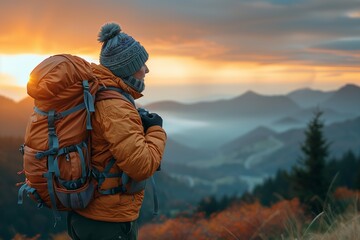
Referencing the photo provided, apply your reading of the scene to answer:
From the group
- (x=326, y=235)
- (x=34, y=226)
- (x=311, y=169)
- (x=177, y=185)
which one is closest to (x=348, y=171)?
(x=311, y=169)

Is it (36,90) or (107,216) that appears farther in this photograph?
(107,216)

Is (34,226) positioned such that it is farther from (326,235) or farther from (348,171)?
(326,235)

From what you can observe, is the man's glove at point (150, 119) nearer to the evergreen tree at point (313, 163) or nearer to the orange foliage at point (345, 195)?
the orange foliage at point (345, 195)

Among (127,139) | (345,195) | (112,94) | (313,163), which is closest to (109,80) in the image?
(112,94)

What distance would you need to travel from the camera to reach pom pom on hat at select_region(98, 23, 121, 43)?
147 inches

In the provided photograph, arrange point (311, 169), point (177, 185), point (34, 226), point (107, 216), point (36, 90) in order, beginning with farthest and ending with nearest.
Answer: point (177, 185), point (34, 226), point (311, 169), point (107, 216), point (36, 90)

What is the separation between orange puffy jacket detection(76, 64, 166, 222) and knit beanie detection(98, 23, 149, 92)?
61 millimetres

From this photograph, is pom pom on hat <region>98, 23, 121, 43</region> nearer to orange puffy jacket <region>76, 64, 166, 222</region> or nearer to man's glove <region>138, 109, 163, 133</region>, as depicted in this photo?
orange puffy jacket <region>76, 64, 166, 222</region>

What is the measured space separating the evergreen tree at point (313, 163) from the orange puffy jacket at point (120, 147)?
32156mm

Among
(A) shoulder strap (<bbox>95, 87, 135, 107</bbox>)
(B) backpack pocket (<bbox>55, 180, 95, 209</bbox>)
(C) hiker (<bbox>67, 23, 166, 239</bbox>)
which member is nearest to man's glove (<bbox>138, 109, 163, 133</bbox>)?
(C) hiker (<bbox>67, 23, 166, 239</bbox>)

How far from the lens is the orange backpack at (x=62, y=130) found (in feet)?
11.0

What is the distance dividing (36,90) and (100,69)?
21.1 inches

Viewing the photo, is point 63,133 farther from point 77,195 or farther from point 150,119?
point 150,119

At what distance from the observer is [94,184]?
3.52 m
